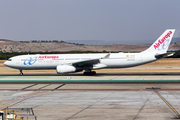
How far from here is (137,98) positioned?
20.7m

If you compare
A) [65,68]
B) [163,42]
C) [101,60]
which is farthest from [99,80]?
[163,42]

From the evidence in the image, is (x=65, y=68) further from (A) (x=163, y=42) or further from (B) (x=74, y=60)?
(A) (x=163, y=42)

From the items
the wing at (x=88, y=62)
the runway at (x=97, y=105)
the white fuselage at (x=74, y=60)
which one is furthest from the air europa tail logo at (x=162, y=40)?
the runway at (x=97, y=105)

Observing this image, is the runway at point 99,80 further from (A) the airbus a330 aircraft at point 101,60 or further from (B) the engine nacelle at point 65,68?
(A) the airbus a330 aircraft at point 101,60

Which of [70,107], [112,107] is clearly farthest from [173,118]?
[70,107]

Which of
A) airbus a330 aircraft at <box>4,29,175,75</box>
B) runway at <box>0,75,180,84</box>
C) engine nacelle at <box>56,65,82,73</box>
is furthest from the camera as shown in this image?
airbus a330 aircraft at <box>4,29,175,75</box>

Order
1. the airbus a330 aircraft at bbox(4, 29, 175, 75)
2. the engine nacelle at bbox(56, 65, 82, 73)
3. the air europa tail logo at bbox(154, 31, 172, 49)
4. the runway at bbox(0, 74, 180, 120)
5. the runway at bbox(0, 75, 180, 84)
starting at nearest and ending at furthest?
1. the runway at bbox(0, 74, 180, 120)
2. the runway at bbox(0, 75, 180, 84)
3. the engine nacelle at bbox(56, 65, 82, 73)
4. the airbus a330 aircraft at bbox(4, 29, 175, 75)
5. the air europa tail logo at bbox(154, 31, 172, 49)

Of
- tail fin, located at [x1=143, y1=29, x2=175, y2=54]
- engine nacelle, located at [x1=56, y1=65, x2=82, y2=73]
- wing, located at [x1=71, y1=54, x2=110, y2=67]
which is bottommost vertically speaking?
engine nacelle, located at [x1=56, y1=65, x2=82, y2=73]

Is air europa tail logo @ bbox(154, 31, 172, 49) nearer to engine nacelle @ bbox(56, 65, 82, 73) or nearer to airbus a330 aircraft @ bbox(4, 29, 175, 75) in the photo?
airbus a330 aircraft @ bbox(4, 29, 175, 75)

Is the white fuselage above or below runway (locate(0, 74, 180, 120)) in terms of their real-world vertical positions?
above

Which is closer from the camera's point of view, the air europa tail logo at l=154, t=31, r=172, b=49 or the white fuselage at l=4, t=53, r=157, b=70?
the white fuselage at l=4, t=53, r=157, b=70

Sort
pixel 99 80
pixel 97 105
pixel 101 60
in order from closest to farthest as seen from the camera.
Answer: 1. pixel 97 105
2. pixel 99 80
3. pixel 101 60

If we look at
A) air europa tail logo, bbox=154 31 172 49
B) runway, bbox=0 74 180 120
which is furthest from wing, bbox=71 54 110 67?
runway, bbox=0 74 180 120

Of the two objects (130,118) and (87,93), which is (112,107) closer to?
(130,118)
